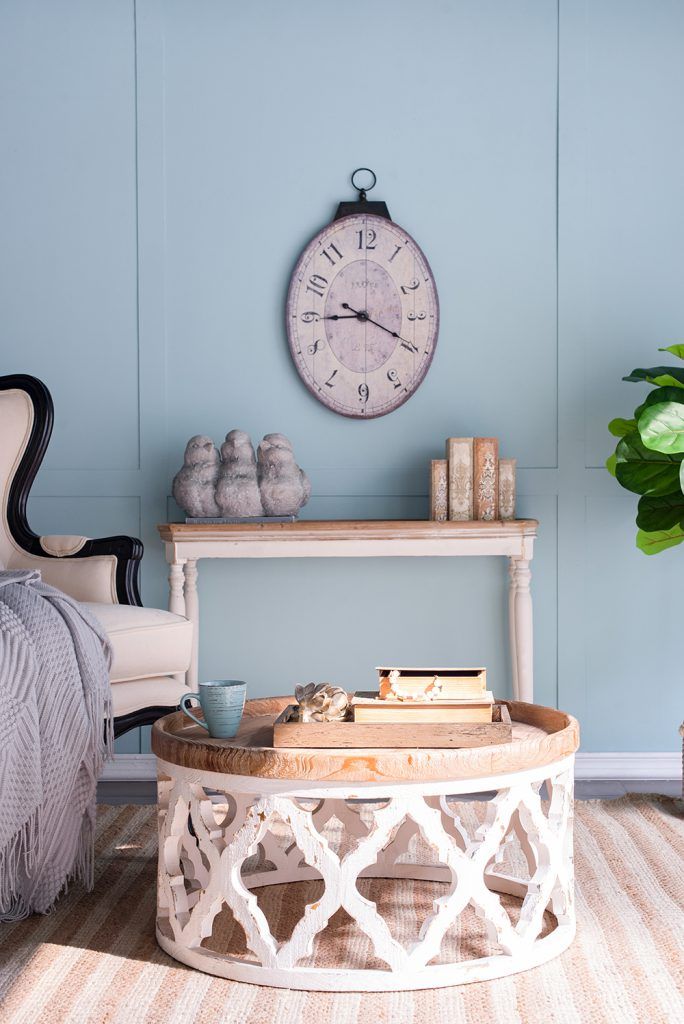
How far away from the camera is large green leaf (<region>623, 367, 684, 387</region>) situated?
9.03 ft

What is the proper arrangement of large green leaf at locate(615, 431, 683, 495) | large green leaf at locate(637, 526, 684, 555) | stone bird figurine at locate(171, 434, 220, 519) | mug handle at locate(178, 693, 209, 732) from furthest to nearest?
stone bird figurine at locate(171, 434, 220, 519) → large green leaf at locate(637, 526, 684, 555) → large green leaf at locate(615, 431, 683, 495) → mug handle at locate(178, 693, 209, 732)

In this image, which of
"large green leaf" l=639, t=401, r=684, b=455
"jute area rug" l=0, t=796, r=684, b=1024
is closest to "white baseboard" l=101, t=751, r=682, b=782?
"jute area rug" l=0, t=796, r=684, b=1024

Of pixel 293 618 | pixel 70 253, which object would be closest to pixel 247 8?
pixel 70 253

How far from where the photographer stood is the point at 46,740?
1.91 m

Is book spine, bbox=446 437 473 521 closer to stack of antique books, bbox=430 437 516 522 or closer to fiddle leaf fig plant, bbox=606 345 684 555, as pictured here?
stack of antique books, bbox=430 437 516 522

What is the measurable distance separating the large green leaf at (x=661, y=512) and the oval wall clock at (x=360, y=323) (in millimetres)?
828

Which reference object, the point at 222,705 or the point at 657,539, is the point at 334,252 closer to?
the point at 657,539

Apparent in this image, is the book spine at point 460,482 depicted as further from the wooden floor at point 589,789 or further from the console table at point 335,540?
the wooden floor at point 589,789

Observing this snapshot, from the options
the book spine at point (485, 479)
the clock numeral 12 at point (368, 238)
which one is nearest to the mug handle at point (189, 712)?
the book spine at point (485, 479)

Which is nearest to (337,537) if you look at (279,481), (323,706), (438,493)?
(279,481)

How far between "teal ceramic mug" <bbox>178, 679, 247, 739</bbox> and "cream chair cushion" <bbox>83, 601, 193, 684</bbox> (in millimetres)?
602

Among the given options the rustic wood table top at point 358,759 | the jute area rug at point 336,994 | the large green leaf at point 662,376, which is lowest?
the jute area rug at point 336,994

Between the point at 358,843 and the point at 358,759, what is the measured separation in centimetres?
16

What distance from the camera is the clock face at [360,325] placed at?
10.5 ft
